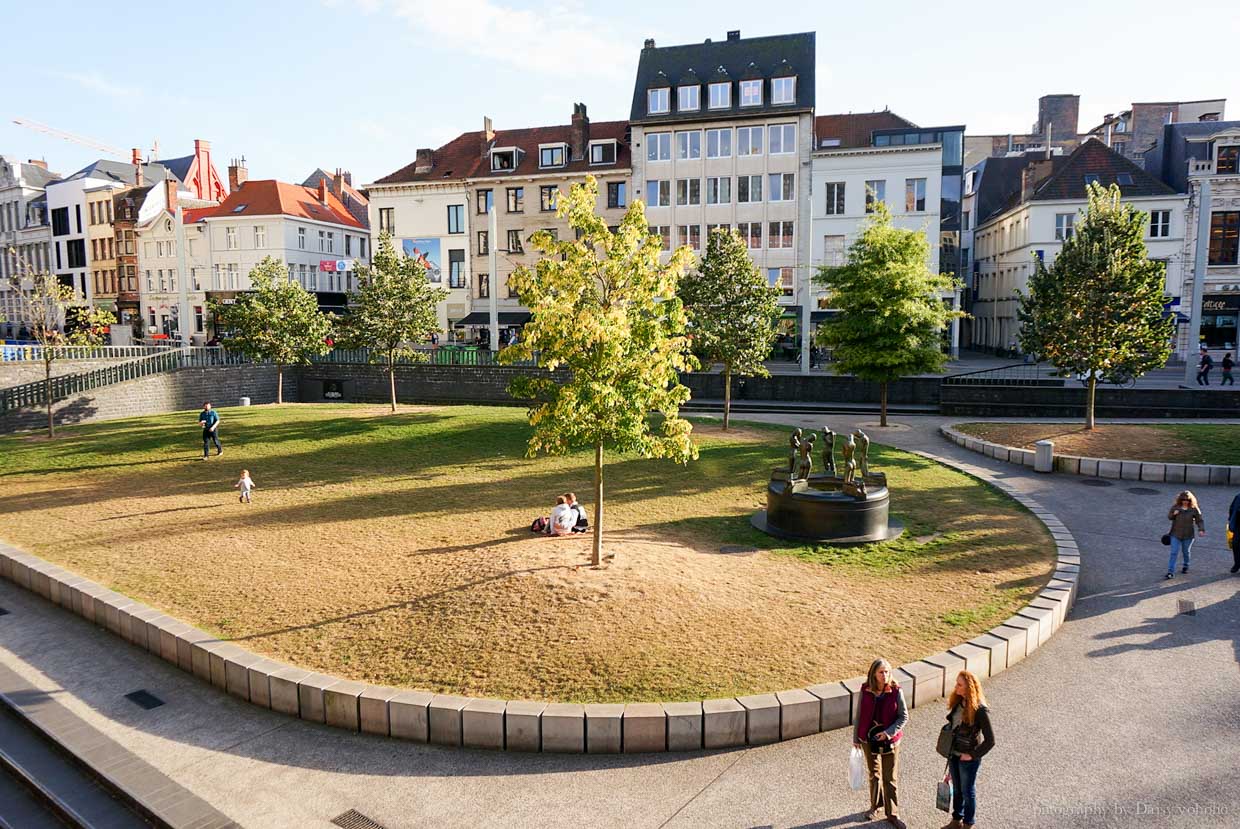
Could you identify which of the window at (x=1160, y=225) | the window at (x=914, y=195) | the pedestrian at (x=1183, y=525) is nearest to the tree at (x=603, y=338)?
the pedestrian at (x=1183, y=525)

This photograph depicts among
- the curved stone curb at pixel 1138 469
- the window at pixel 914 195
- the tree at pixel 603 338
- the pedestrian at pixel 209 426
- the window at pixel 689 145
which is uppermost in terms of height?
the window at pixel 689 145

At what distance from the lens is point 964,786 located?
22.4 feet

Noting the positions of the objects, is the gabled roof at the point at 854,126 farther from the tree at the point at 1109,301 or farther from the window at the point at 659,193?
the tree at the point at 1109,301

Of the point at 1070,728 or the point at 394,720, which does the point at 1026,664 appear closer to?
the point at 1070,728

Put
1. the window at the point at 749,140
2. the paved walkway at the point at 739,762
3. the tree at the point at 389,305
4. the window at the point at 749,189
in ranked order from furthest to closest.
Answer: the window at the point at 749,189
the window at the point at 749,140
the tree at the point at 389,305
the paved walkway at the point at 739,762

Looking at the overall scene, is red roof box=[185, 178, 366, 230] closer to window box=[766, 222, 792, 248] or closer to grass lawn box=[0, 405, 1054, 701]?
window box=[766, 222, 792, 248]

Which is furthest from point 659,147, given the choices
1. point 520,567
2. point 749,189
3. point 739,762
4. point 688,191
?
point 739,762

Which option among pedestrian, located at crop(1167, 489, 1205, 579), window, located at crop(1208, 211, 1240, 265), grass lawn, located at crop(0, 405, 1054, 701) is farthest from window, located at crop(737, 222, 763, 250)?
pedestrian, located at crop(1167, 489, 1205, 579)

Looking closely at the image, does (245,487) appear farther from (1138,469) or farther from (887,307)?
(1138,469)

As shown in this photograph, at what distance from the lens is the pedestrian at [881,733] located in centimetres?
705

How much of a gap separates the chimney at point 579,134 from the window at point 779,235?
1453cm

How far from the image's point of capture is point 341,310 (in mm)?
69688

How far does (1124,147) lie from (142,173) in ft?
286

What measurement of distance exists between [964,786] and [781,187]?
49.7 meters
